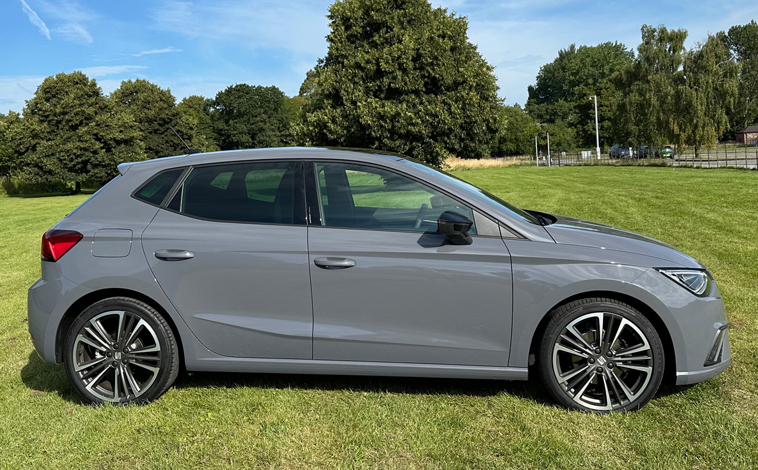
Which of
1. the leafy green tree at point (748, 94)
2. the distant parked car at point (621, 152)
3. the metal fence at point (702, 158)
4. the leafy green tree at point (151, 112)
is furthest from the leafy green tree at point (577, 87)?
the leafy green tree at point (151, 112)

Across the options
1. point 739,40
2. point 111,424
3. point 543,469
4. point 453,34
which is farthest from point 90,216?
point 739,40

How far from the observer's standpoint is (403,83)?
2362 cm

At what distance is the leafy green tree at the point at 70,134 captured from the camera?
40.1 meters

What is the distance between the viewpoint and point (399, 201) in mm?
3748

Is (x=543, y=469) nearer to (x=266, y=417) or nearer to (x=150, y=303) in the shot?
(x=266, y=417)

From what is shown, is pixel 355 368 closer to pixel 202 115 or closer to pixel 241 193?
pixel 241 193

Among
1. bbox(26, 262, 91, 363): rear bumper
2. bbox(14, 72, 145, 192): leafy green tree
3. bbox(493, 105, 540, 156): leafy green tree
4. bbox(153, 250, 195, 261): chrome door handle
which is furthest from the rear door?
bbox(493, 105, 540, 156): leafy green tree

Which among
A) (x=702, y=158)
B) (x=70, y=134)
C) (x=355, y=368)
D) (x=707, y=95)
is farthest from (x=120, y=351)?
(x=707, y=95)

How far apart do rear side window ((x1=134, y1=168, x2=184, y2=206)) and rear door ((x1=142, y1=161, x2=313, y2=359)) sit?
3.9 inches

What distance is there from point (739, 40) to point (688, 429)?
13097 cm

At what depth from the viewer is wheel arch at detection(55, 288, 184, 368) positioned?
3.83 meters

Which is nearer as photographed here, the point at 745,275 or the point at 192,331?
the point at 192,331

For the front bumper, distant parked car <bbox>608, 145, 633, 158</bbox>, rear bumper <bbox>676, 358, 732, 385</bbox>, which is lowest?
rear bumper <bbox>676, 358, 732, 385</bbox>

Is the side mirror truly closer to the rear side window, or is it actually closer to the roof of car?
the roof of car
